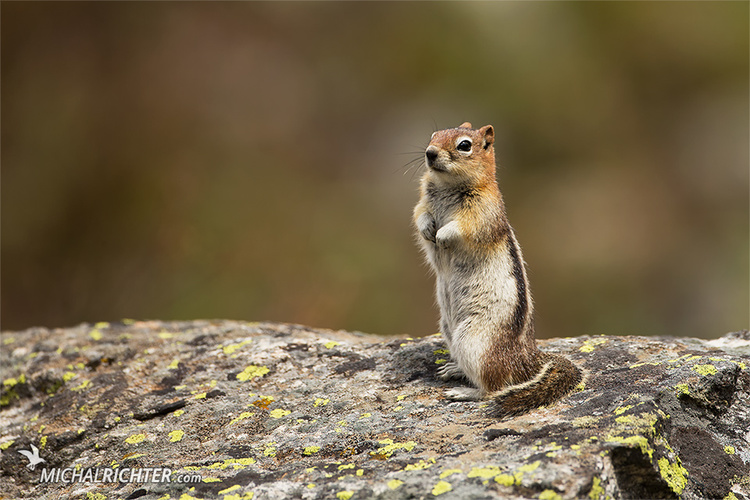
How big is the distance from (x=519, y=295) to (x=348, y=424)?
6.10 ft

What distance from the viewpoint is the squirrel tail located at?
5.21 m

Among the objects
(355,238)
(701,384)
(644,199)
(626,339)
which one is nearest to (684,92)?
(644,199)

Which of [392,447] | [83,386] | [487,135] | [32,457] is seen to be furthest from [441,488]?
[83,386]

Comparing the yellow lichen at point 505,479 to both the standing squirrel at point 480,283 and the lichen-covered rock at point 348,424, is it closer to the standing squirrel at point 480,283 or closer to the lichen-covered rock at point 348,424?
the lichen-covered rock at point 348,424

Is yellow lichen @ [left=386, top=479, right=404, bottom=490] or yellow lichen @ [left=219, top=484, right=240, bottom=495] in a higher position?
yellow lichen @ [left=386, top=479, right=404, bottom=490]

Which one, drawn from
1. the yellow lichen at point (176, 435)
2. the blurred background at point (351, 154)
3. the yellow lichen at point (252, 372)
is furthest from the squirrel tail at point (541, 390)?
the blurred background at point (351, 154)

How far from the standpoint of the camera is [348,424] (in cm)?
543

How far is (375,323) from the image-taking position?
1455cm

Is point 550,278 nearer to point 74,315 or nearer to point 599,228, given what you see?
point 599,228

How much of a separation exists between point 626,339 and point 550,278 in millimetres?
8775

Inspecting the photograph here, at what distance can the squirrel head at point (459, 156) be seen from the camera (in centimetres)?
670

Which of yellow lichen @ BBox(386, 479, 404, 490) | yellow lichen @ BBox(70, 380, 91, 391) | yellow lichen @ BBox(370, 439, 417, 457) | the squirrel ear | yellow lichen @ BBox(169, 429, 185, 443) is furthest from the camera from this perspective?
the squirrel ear

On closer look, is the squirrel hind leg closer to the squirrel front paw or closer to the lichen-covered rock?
the lichen-covered rock

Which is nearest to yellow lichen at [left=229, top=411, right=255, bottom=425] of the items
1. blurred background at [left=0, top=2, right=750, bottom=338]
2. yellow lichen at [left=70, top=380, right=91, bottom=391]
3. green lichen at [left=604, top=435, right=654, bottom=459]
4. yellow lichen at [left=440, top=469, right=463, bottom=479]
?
yellow lichen at [left=70, top=380, right=91, bottom=391]
